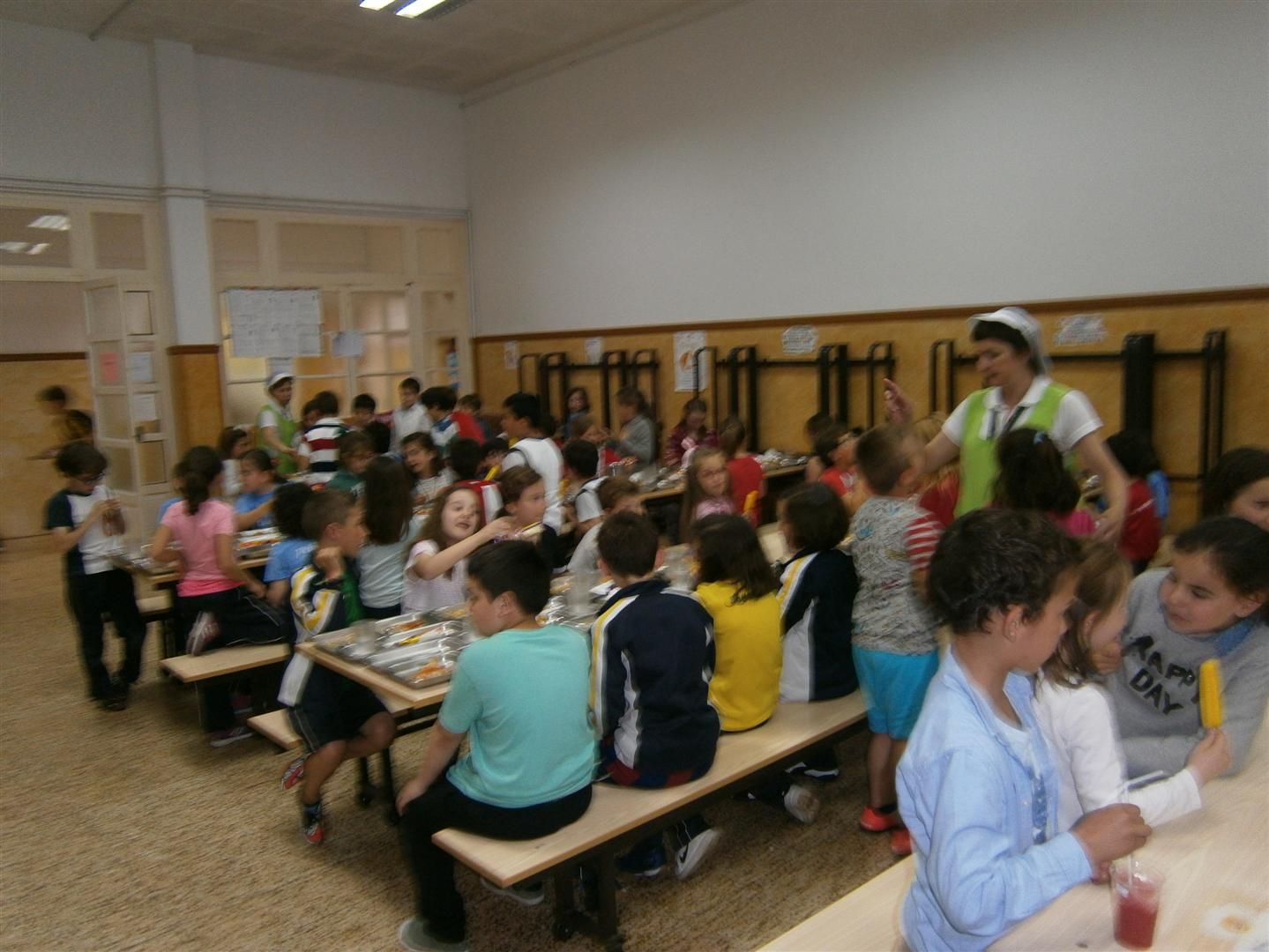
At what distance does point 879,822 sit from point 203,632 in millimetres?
2924

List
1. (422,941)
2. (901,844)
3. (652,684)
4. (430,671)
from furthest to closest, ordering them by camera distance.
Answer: (901,844) < (430,671) < (422,941) < (652,684)

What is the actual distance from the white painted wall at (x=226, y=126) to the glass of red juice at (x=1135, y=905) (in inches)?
350

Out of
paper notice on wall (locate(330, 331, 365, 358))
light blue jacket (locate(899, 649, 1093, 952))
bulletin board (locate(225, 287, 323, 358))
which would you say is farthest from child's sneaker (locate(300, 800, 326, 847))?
paper notice on wall (locate(330, 331, 365, 358))

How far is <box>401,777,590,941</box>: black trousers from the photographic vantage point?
2369mm

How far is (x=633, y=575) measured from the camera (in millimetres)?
2727

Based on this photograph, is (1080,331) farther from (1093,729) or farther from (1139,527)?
(1093,729)

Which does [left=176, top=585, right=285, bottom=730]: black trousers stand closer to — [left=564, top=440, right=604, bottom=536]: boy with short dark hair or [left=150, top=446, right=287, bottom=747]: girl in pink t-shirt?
[left=150, top=446, right=287, bottom=747]: girl in pink t-shirt

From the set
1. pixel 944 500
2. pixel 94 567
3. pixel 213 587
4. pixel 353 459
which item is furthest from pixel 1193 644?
pixel 94 567

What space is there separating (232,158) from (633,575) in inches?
304

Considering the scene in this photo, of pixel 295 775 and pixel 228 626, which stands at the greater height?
pixel 228 626

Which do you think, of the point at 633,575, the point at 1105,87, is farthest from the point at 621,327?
the point at 633,575

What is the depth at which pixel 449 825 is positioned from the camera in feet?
8.02

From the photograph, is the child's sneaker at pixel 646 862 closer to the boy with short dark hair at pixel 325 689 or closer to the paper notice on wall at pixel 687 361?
the boy with short dark hair at pixel 325 689

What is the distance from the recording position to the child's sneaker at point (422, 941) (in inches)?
104
